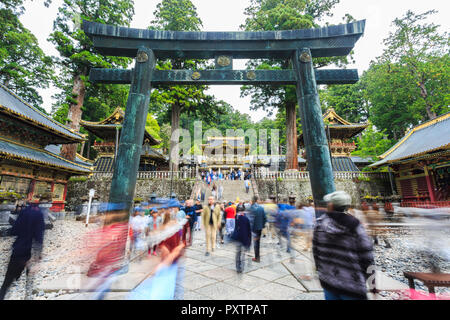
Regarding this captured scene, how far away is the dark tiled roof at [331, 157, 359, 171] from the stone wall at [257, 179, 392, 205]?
338 centimetres

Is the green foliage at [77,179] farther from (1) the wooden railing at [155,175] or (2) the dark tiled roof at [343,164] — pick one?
(2) the dark tiled roof at [343,164]

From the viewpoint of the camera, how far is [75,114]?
15.6 metres

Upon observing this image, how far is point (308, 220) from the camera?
17.1 feet

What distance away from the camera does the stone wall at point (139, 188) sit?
15.7m

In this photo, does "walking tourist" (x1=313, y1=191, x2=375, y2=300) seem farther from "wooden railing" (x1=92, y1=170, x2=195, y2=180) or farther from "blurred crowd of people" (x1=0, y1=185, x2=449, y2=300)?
"wooden railing" (x1=92, y1=170, x2=195, y2=180)

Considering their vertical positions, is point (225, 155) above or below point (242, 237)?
above

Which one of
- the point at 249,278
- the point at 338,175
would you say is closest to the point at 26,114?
the point at 249,278

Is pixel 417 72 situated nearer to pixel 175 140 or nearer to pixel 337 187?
pixel 337 187

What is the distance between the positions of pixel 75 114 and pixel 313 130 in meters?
18.0

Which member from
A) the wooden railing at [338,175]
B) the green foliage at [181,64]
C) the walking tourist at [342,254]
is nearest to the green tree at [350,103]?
the wooden railing at [338,175]

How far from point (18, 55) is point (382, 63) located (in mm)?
37785
